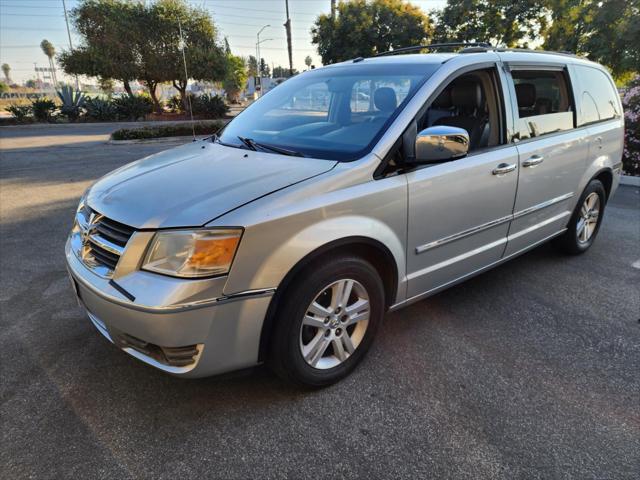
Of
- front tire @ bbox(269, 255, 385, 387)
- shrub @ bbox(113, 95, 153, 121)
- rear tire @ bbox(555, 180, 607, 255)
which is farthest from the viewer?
shrub @ bbox(113, 95, 153, 121)

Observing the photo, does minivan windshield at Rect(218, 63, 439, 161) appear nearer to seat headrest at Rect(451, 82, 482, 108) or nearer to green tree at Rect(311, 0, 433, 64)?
seat headrest at Rect(451, 82, 482, 108)

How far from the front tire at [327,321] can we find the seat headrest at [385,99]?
37.8 inches

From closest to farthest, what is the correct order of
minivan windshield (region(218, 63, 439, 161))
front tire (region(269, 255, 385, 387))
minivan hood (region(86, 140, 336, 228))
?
minivan hood (region(86, 140, 336, 228)), front tire (region(269, 255, 385, 387)), minivan windshield (region(218, 63, 439, 161))

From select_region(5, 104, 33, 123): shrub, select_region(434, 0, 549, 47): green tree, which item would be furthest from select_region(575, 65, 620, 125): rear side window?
select_region(5, 104, 33, 123): shrub

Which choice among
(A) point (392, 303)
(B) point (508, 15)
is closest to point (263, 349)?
(A) point (392, 303)

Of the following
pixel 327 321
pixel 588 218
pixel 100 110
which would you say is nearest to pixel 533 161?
pixel 588 218

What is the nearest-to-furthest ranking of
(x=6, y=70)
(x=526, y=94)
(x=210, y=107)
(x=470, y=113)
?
(x=470, y=113)
(x=526, y=94)
(x=210, y=107)
(x=6, y=70)

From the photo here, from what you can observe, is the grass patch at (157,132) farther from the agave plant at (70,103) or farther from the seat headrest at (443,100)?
the seat headrest at (443,100)

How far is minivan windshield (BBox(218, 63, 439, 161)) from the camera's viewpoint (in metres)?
2.55

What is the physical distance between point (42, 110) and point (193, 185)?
24949 millimetres

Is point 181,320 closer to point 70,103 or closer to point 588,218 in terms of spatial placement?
point 588,218

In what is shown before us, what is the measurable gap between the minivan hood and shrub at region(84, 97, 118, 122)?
23.8 metres

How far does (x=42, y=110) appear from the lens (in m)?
22.3

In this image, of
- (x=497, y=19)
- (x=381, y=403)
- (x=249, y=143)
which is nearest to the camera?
(x=381, y=403)
